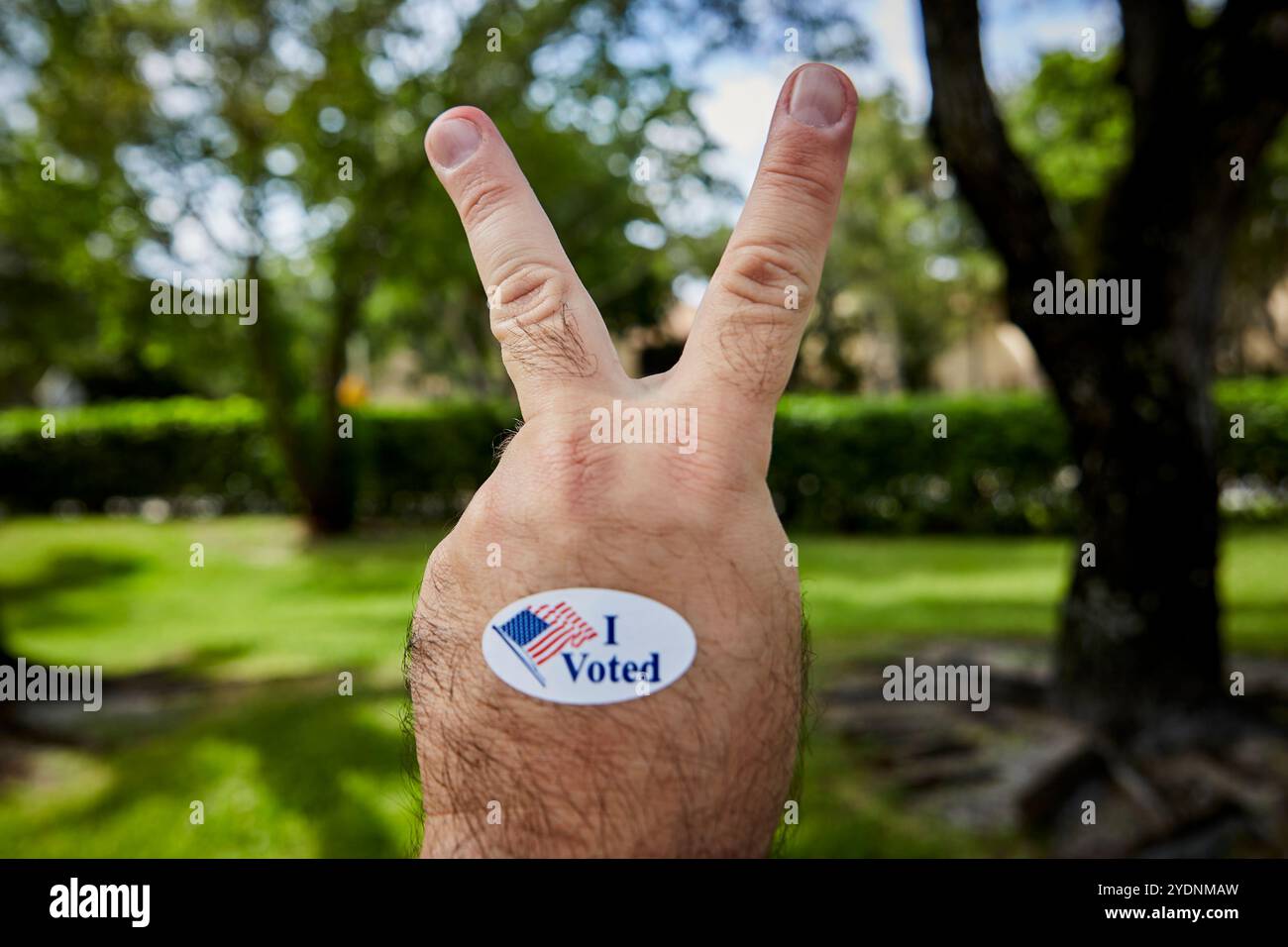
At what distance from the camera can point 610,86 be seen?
2.44 m

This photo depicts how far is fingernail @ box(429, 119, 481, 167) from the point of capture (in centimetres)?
94

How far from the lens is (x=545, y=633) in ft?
2.75

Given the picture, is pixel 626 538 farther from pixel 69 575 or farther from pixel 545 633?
pixel 69 575

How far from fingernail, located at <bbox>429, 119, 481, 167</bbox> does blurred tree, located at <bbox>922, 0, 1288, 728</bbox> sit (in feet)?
9.95

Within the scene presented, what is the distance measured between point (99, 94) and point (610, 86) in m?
5.06

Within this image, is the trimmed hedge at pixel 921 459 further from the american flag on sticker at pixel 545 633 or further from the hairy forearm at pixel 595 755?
the american flag on sticker at pixel 545 633

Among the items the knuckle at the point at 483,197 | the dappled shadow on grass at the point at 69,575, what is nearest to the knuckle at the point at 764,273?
the knuckle at the point at 483,197

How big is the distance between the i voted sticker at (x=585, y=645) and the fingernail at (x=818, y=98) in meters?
0.50

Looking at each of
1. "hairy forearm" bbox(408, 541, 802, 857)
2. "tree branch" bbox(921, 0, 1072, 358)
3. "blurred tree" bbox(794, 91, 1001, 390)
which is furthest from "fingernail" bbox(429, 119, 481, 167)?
"blurred tree" bbox(794, 91, 1001, 390)

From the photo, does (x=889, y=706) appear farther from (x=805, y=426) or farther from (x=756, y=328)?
(x=805, y=426)

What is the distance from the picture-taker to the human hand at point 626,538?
34.2 inches

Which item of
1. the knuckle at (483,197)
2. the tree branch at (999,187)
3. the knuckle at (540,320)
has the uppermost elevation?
the tree branch at (999,187)
